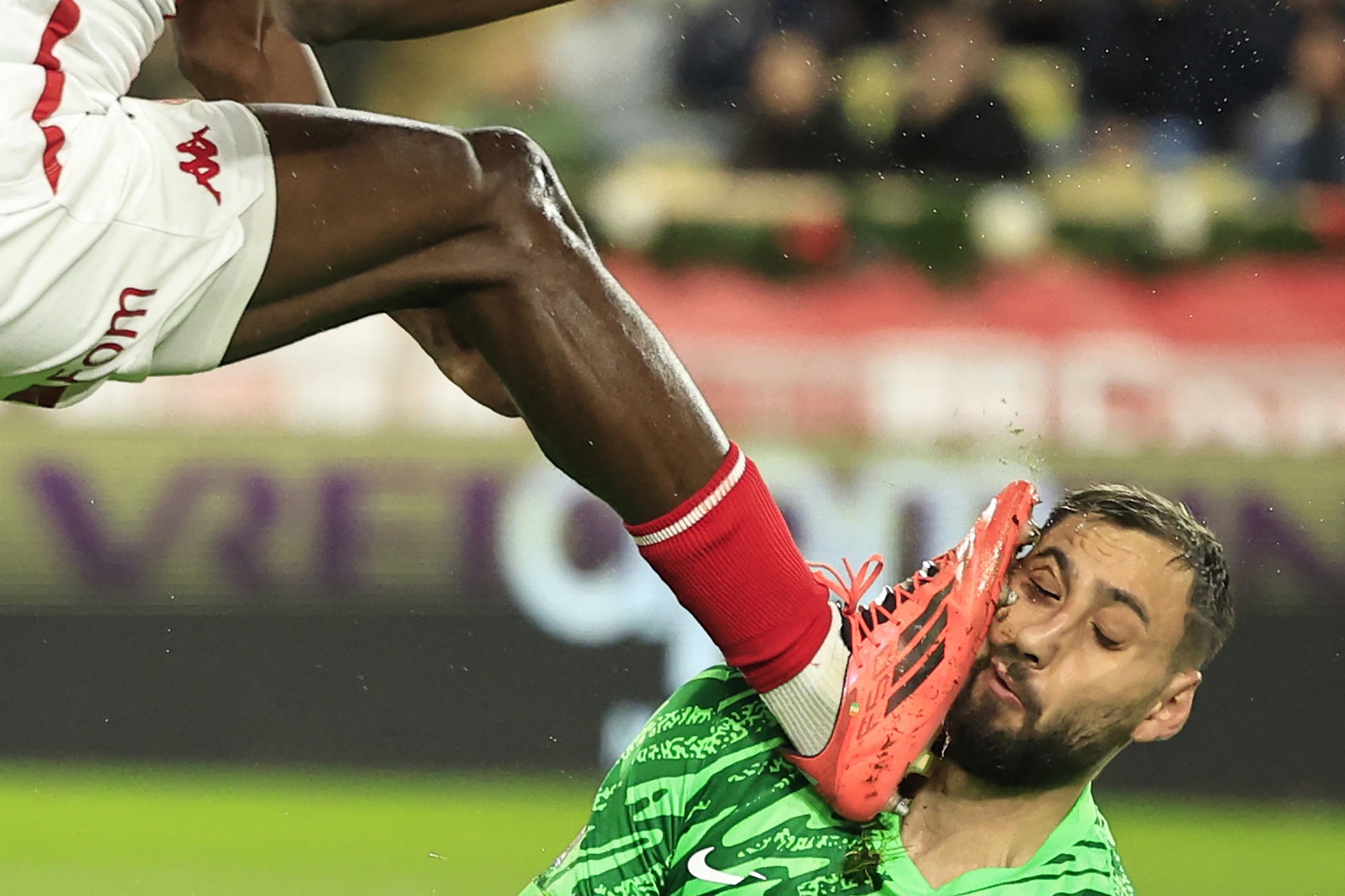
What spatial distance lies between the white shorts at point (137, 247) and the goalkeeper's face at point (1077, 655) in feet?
2.77

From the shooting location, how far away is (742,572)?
5.59 ft

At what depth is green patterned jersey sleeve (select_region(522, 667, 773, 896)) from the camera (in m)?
1.91

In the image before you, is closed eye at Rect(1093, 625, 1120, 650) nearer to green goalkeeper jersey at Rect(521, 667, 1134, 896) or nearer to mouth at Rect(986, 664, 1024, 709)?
mouth at Rect(986, 664, 1024, 709)

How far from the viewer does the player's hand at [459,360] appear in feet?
6.10

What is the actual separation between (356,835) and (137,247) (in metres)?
2.22

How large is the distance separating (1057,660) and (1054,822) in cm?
22

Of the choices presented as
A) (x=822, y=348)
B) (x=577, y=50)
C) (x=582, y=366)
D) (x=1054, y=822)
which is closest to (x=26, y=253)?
(x=582, y=366)

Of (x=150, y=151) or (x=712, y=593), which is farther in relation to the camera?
(x=712, y=593)

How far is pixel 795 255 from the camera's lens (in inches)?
161

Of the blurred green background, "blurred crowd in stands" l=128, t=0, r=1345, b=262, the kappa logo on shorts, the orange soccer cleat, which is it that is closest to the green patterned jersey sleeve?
the orange soccer cleat

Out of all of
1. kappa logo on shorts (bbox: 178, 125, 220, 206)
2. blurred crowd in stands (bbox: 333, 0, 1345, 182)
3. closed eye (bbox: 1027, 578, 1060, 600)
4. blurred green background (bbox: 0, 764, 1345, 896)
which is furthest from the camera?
blurred crowd in stands (bbox: 333, 0, 1345, 182)

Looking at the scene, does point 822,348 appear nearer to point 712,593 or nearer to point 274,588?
point 274,588

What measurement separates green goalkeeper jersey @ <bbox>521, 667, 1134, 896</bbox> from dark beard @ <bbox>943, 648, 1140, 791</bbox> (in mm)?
86

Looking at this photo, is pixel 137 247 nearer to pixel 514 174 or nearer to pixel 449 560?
pixel 514 174
